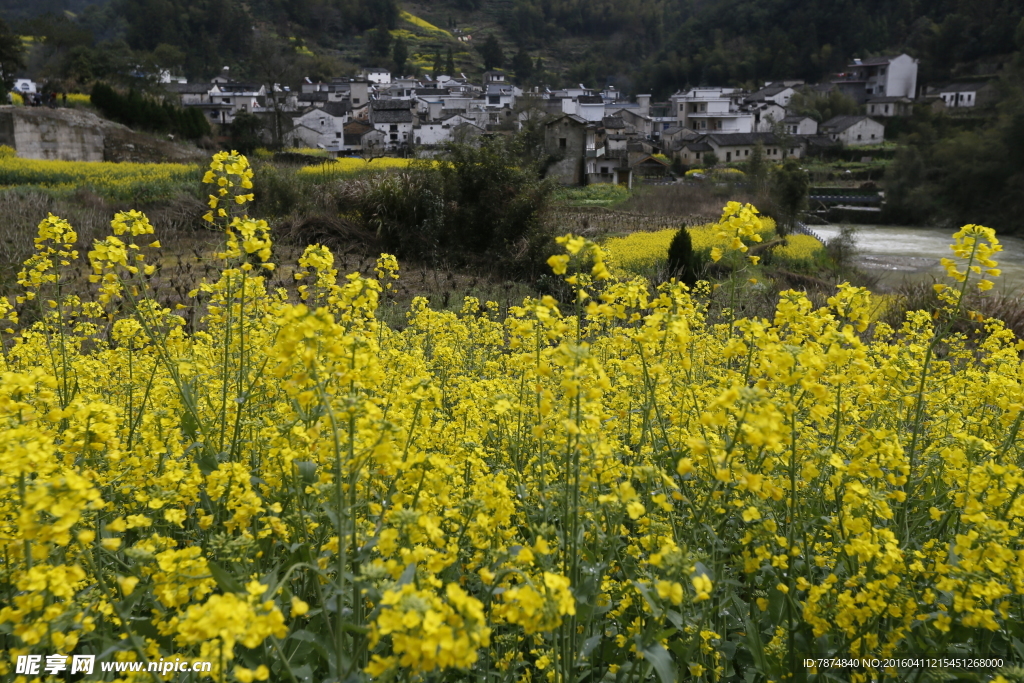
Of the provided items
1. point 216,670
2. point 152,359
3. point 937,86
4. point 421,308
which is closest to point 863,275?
point 421,308

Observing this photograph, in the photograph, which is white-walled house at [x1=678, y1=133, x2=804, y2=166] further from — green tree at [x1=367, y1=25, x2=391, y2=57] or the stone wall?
green tree at [x1=367, y1=25, x2=391, y2=57]

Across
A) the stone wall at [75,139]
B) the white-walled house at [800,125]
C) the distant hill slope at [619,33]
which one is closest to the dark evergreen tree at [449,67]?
the distant hill slope at [619,33]

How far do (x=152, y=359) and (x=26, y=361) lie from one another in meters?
1.48

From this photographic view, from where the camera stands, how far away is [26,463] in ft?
6.05

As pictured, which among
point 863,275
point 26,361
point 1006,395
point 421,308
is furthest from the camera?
point 863,275

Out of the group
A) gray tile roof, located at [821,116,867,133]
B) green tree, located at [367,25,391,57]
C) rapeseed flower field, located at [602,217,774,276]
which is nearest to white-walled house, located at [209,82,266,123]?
green tree, located at [367,25,391,57]

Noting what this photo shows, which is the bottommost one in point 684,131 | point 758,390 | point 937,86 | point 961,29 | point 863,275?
point 863,275

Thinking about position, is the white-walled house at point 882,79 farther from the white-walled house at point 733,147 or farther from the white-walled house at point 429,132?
the white-walled house at point 429,132

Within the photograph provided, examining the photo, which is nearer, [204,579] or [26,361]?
[204,579]

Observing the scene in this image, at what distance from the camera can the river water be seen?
2153 cm

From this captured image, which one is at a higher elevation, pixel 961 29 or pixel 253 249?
pixel 961 29

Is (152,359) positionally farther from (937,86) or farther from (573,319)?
(937,86)

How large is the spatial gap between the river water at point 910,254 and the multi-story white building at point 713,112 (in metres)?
40.8

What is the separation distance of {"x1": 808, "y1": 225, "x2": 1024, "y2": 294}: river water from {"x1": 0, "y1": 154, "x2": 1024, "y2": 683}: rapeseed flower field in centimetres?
1799
